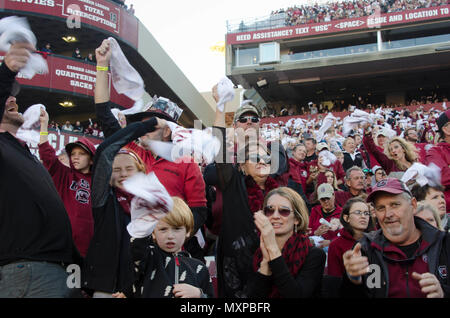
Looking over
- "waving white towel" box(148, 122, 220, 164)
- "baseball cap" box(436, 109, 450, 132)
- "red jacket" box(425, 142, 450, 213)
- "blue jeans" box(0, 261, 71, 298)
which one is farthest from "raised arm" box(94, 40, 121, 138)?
"baseball cap" box(436, 109, 450, 132)

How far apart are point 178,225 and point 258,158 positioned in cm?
80

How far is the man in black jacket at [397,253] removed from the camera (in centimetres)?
270

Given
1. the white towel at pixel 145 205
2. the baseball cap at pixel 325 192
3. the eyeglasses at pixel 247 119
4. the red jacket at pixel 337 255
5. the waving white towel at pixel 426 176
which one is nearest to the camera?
the white towel at pixel 145 205

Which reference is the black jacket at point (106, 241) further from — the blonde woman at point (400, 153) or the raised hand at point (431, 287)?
the blonde woman at point (400, 153)

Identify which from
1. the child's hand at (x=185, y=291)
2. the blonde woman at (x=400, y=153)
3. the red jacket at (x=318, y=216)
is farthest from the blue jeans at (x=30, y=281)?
the blonde woman at (x=400, y=153)

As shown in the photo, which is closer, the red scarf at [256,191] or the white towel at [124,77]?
the red scarf at [256,191]

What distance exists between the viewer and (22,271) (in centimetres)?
235

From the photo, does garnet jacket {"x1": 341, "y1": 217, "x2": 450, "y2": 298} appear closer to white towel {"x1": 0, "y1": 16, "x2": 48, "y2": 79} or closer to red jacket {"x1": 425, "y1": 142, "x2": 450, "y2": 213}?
red jacket {"x1": 425, "y1": 142, "x2": 450, "y2": 213}

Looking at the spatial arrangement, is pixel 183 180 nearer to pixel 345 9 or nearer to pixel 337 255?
pixel 337 255

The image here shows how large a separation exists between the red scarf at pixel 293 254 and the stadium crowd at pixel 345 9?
31230 millimetres

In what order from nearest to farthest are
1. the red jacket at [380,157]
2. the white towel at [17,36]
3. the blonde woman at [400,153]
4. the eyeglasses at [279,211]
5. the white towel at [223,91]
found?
the white towel at [17,36] → the eyeglasses at [279,211] → the white towel at [223,91] → the blonde woman at [400,153] → the red jacket at [380,157]

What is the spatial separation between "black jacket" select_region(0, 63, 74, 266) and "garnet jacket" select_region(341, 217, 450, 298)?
1.76 metres

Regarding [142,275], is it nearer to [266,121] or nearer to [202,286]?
[202,286]

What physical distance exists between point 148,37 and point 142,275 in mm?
25067
